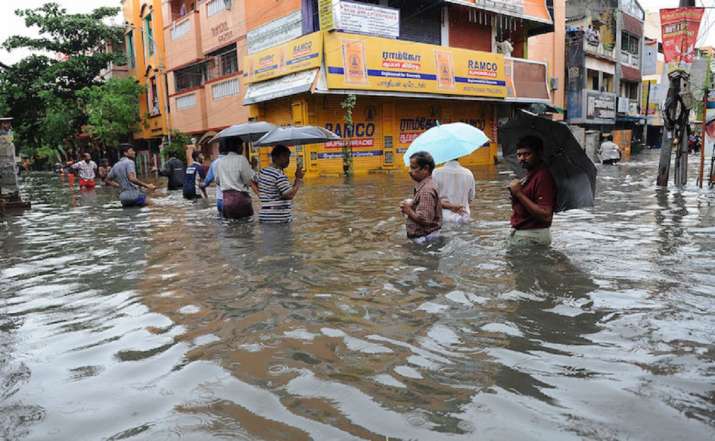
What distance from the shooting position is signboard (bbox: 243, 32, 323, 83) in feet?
65.1

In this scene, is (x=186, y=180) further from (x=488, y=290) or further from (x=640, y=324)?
(x=640, y=324)

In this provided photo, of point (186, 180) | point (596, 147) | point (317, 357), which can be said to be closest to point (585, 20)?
point (596, 147)

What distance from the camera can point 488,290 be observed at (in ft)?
15.5

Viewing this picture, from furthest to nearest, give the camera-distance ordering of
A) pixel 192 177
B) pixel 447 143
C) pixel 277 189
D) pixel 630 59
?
pixel 630 59 < pixel 192 177 < pixel 277 189 < pixel 447 143

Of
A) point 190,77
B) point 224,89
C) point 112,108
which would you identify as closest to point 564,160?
point 224,89

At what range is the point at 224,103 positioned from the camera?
87.3 ft

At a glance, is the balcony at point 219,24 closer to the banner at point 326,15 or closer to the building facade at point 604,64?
the banner at point 326,15

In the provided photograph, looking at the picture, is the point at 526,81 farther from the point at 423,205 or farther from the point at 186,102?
the point at 423,205

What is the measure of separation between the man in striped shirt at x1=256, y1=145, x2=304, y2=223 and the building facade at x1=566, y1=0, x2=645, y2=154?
98.5 ft

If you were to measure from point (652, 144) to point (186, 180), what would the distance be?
47488 mm

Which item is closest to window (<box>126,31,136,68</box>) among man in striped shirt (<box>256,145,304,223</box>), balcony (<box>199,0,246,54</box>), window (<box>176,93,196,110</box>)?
window (<box>176,93,196,110</box>)

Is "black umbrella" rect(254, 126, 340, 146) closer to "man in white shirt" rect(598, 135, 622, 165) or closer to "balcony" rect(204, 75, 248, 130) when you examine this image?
"balcony" rect(204, 75, 248, 130)

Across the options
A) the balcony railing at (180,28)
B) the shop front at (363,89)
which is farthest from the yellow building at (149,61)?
the shop front at (363,89)

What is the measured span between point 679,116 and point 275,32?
50.7 feet
